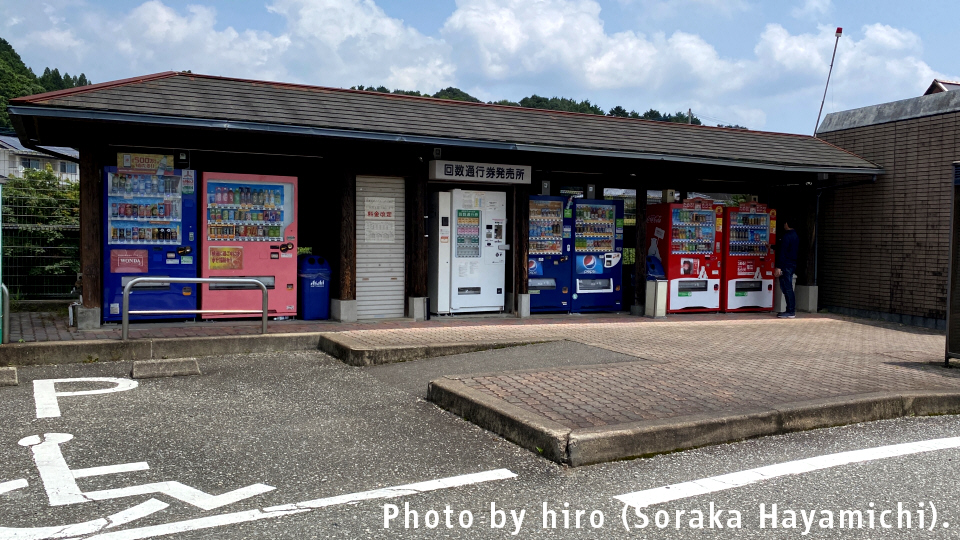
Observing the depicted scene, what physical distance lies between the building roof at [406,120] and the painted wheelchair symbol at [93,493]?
530cm

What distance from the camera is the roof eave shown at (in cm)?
880

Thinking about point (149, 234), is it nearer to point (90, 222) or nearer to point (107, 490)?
point (90, 222)

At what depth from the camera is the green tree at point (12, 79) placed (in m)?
61.4

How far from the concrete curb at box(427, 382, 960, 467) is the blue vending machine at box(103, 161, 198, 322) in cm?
538

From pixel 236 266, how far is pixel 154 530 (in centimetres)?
742

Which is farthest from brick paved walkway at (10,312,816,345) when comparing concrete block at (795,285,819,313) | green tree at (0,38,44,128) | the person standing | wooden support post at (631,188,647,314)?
green tree at (0,38,44,128)

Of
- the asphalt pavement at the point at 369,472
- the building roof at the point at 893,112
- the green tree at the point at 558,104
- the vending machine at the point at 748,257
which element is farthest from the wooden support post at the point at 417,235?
the green tree at the point at 558,104

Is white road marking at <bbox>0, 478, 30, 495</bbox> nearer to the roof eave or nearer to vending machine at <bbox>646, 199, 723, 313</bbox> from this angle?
the roof eave

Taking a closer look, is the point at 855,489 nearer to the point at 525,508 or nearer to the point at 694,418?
the point at 694,418

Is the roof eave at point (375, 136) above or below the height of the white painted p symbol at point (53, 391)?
above

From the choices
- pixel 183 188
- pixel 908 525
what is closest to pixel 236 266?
pixel 183 188

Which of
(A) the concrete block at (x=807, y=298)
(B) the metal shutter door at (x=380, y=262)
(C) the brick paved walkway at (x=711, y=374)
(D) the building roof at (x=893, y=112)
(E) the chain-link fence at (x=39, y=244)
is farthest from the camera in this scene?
(A) the concrete block at (x=807, y=298)

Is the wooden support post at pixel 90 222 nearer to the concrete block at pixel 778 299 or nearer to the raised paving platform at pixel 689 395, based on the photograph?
the raised paving platform at pixel 689 395

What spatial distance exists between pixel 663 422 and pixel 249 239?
7392 mm
